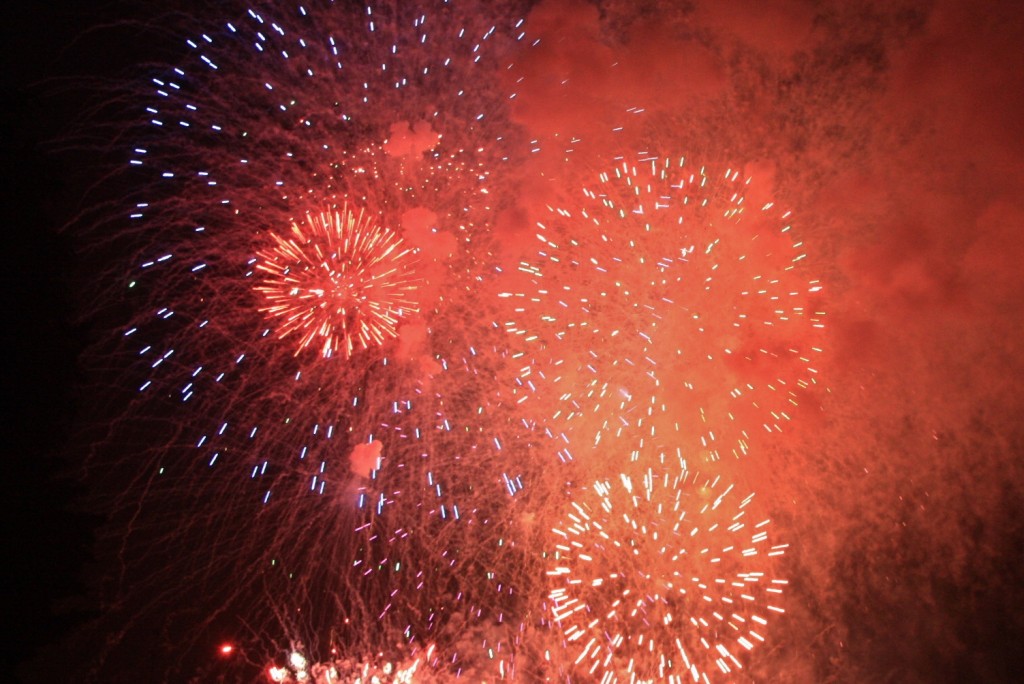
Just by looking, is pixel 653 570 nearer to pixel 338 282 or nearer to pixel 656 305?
pixel 656 305

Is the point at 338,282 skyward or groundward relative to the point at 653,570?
skyward

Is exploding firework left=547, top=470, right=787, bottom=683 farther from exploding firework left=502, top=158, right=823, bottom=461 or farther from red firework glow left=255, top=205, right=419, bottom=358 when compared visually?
red firework glow left=255, top=205, right=419, bottom=358

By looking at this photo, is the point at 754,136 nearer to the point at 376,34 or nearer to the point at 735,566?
the point at 376,34

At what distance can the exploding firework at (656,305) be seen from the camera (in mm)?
6594

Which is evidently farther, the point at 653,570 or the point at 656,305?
the point at 653,570

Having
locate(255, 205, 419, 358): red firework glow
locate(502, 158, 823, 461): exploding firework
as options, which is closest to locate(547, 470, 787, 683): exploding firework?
locate(502, 158, 823, 461): exploding firework

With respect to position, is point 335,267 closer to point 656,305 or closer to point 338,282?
point 338,282

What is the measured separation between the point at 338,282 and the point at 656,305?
2.88 metres

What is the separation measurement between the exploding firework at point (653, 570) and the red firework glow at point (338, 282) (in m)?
2.60

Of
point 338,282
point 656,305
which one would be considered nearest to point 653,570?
point 656,305

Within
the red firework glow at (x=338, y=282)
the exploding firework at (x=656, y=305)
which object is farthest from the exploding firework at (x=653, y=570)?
the red firework glow at (x=338, y=282)

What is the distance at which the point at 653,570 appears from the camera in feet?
23.6

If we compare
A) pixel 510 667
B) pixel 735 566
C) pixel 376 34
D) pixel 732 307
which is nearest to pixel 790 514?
pixel 735 566

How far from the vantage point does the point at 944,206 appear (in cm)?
697
